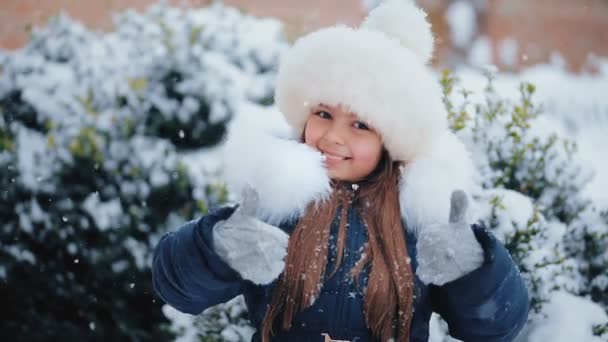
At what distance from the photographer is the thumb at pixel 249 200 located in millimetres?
1511

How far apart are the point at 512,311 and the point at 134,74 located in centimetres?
272

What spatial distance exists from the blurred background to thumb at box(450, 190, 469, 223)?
0.85 meters

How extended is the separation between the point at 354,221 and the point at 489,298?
449 millimetres

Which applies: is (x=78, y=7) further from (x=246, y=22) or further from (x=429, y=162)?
(x=429, y=162)

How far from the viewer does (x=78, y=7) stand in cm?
633

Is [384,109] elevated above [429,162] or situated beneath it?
elevated above

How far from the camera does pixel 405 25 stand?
1.93 meters

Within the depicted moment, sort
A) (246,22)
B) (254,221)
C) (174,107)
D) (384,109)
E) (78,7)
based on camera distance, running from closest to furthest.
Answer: (254,221)
(384,109)
(174,107)
(246,22)
(78,7)

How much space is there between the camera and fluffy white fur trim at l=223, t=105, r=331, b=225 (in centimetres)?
158

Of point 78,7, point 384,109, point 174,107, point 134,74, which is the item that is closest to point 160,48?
point 134,74

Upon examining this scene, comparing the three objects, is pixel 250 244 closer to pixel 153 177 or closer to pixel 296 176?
pixel 296 176

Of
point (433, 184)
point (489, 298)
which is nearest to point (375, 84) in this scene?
point (433, 184)

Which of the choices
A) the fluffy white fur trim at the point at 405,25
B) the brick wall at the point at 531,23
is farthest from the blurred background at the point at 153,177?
the brick wall at the point at 531,23

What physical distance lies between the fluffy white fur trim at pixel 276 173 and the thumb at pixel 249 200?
1.2 inches
